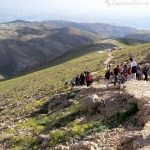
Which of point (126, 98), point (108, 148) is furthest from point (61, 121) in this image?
point (108, 148)

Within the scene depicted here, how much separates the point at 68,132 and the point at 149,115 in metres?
4.52

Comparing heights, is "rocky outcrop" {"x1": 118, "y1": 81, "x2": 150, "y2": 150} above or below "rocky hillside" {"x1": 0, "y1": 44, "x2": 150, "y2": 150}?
above

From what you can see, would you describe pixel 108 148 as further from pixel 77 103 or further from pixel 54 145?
pixel 77 103

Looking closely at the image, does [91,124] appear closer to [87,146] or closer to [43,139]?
[43,139]

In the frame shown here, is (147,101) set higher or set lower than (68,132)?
higher

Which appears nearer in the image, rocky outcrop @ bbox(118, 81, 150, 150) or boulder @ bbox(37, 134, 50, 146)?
rocky outcrop @ bbox(118, 81, 150, 150)

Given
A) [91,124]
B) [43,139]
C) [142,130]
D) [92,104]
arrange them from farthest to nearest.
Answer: [92,104]
[91,124]
[43,139]
[142,130]

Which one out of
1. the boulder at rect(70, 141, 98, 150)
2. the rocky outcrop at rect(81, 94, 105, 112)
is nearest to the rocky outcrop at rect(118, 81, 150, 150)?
the boulder at rect(70, 141, 98, 150)

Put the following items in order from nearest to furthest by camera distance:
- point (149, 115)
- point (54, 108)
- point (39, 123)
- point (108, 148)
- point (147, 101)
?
Answer: point (108, 148)
point (149, 115)
point (147, 101)
point (39, 123)
point (54, 108)

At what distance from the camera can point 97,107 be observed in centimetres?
2606

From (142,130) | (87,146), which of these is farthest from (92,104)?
(87,146)

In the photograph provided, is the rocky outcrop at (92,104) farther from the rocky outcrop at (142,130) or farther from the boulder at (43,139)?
the boulder at (43,139)

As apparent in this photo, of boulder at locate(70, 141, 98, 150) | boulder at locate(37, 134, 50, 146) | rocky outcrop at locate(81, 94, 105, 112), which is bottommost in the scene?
boulder at locate(37, 134, 50, 146)

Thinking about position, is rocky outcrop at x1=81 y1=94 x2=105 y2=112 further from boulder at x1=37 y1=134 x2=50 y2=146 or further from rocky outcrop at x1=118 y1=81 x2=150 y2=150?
boulder at x1=37 y1=134 x2=50 y2=146
